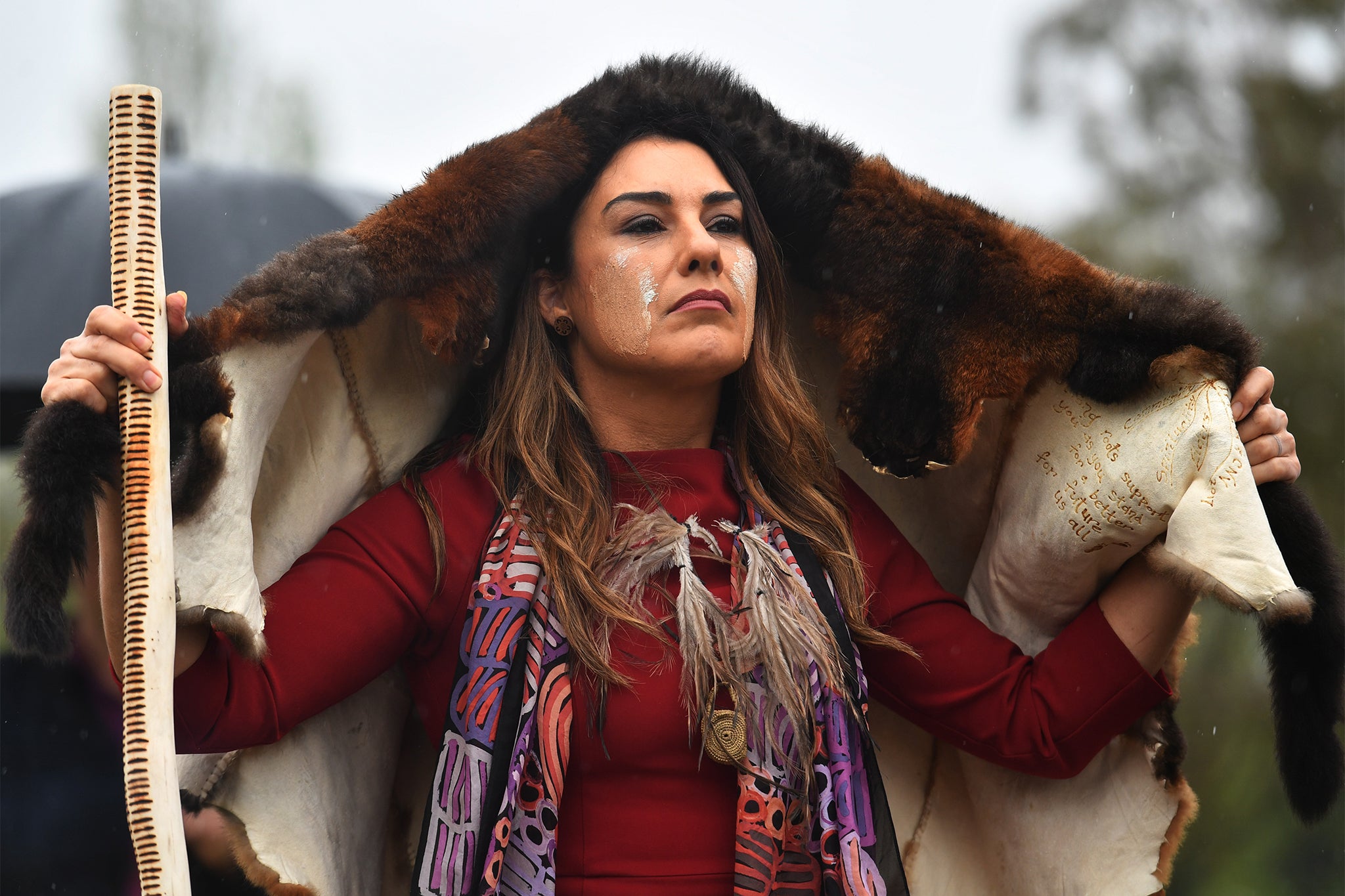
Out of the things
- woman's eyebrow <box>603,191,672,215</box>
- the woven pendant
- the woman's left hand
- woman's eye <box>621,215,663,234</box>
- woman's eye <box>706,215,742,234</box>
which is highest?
woman's eyebrow <box>603,191,672,215</box>

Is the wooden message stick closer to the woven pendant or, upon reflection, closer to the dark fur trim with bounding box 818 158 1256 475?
the woven pendant

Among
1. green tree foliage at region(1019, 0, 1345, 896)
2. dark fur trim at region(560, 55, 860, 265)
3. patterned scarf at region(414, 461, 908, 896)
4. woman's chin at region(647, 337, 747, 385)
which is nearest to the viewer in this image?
patterned scarf at region(414, 461, 908, 896)

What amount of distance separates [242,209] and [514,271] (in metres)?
2.11

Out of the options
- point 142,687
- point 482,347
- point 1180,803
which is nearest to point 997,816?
point 1180,803

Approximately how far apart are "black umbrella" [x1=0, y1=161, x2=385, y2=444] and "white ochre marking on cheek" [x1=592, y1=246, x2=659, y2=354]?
60.6 inches

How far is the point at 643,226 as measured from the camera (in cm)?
211

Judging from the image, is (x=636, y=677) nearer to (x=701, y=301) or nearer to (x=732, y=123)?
(x=701, y=301)

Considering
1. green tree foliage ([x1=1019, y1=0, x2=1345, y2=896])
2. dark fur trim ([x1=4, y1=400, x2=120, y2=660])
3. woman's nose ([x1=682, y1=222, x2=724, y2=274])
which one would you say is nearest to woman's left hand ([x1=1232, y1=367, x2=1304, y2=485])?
woman's nose ([x1=682, y1=222, x2=724, y2=274])

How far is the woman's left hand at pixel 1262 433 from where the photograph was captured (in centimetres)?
186

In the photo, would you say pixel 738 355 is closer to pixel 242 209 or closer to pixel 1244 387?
pixel 1244 387

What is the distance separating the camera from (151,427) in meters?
1.53

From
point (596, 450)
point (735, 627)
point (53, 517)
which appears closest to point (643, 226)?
point (596, 450)

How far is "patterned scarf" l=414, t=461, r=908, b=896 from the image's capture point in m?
1.80

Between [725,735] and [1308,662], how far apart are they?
93 cm
